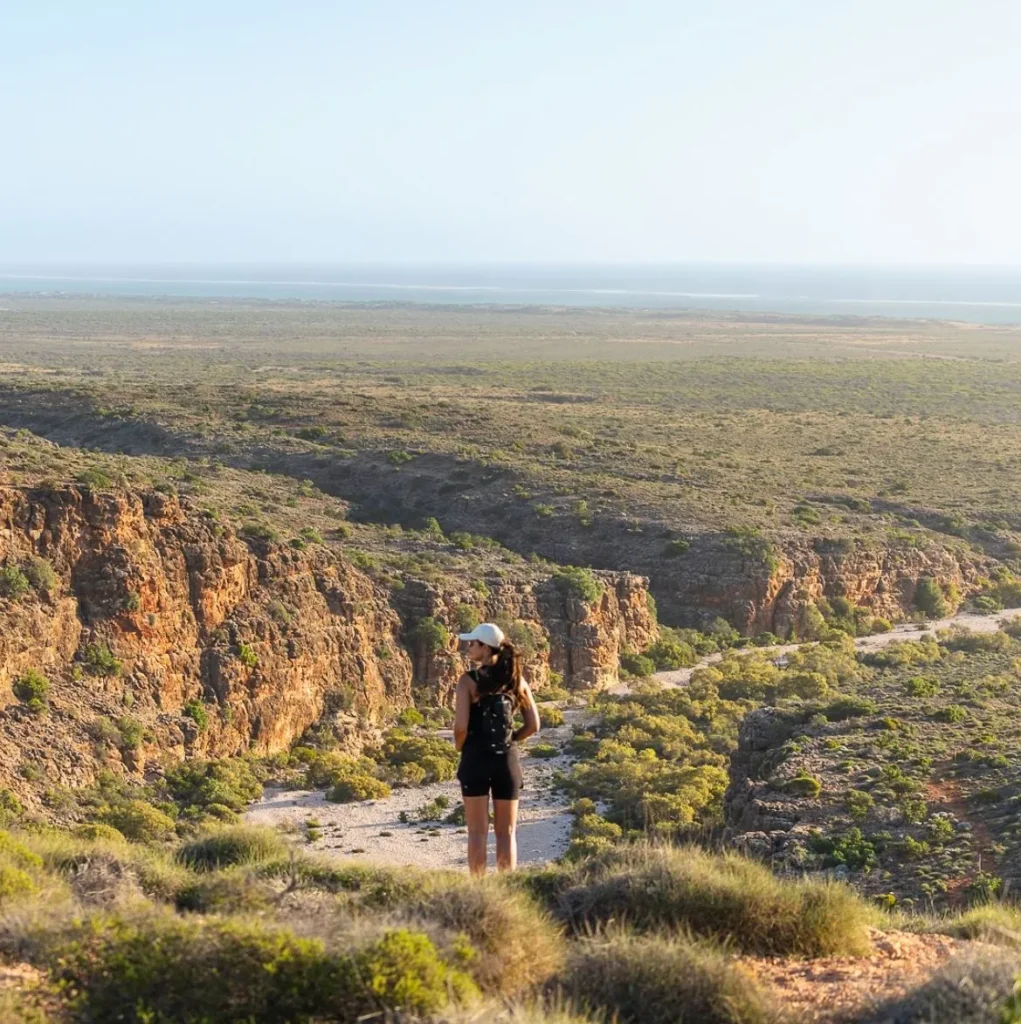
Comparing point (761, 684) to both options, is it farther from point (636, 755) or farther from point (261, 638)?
point (261, 638)

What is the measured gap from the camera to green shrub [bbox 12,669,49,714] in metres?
23.0

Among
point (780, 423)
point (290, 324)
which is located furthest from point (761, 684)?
point (290, 324)

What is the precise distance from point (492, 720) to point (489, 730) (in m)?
0.09

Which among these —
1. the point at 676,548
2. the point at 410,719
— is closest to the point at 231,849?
the point at 410,719

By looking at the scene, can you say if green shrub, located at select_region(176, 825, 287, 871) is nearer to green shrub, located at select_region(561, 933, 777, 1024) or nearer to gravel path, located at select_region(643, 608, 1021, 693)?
green shrub, located at select_region(561, 933, 777, 1024)

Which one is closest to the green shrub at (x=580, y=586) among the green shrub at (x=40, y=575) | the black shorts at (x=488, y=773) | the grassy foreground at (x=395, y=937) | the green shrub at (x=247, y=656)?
the green shrub at (x=247, y=656)

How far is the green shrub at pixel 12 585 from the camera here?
78.2 feet

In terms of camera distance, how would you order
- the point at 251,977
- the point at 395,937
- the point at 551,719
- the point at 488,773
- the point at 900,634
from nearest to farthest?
the point at 251,977
the point at 395,937
the point at 488,773
the point at 551,719
the point at 900,634

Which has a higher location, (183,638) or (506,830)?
(506,830)

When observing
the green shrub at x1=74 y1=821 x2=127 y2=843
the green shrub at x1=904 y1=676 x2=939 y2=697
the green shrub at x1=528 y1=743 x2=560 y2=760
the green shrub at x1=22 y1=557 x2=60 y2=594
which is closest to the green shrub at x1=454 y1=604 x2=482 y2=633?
the green shrub at x1=528 y1=743 x2=560 y2=760

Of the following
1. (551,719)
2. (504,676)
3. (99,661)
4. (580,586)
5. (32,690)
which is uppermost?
(504,676)

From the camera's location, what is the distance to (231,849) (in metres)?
12.0

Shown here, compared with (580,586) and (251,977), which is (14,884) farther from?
(580,586)

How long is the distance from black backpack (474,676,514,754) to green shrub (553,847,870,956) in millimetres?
1388
